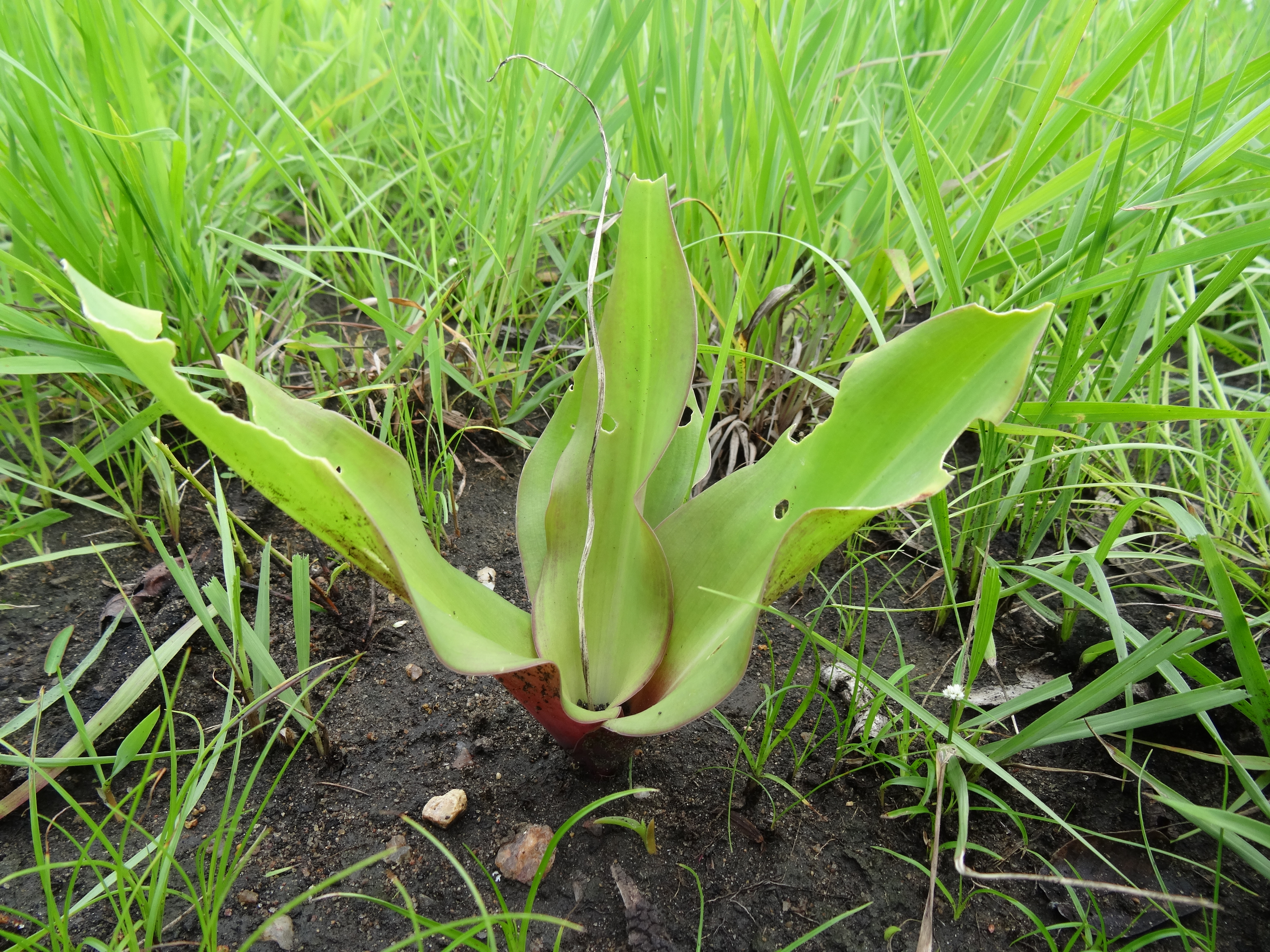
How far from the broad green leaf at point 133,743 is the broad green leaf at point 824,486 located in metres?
0.44

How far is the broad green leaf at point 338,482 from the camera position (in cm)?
44

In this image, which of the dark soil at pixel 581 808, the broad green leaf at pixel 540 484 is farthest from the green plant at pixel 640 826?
the broad green leaf at pixel 540 484

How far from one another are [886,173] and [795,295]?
20cm

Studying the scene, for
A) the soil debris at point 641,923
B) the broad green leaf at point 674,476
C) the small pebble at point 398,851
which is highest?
the broad green leaf at point 674,476

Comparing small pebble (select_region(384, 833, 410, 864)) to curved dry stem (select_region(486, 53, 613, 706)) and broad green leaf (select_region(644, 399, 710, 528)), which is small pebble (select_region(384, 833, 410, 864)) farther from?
broad green leaf (select_region(644, 399, 710, 528))

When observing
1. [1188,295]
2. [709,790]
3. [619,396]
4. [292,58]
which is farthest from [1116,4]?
[292,58]

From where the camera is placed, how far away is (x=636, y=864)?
65cm

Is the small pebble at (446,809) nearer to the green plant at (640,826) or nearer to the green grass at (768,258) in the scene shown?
the green plant at (640,826)

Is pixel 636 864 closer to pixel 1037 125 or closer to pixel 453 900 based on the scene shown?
pixel 453 900

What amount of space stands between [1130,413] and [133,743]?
37.5 inches

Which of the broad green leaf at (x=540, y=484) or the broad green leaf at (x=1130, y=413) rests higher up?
the broad green leaf at (x=1130, y=413)

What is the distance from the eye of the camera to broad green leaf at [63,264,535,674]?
44 centimetres

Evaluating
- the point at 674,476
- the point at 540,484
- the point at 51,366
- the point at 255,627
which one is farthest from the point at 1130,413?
the point at 51,366

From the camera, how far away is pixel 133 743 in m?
0.65
